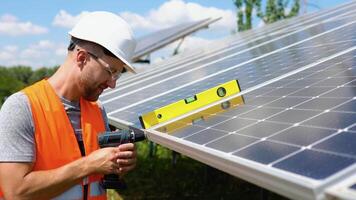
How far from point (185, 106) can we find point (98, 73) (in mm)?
1128

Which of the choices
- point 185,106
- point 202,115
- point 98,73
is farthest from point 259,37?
point 98,73

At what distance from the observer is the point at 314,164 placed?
6.59 ft

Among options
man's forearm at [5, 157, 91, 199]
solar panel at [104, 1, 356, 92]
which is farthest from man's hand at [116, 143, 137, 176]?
solar panel at [104, 1, 356, 92]

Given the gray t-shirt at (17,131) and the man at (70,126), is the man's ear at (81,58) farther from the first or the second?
the gray t-shirt at (17,131)

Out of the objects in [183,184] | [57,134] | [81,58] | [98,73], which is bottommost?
[183,184]

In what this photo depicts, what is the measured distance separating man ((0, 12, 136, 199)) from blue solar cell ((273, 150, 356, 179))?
3.78 feet

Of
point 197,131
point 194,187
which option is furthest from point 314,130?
point 194,187

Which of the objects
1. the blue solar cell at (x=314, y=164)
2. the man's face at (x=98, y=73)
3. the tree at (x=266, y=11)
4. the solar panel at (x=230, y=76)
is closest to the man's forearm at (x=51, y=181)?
the man's face at (x=98, y=73)

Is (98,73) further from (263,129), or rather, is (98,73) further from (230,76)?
(230,76)

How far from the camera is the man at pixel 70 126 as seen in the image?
274 cm

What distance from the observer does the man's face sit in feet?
9.95

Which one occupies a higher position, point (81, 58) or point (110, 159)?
point (81, 58)

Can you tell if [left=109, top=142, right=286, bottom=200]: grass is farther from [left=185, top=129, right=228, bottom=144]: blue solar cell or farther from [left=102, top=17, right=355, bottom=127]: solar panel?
[left=185, top=129, right=228, bottom=144]: blue solar cell

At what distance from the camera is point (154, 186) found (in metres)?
10.6
